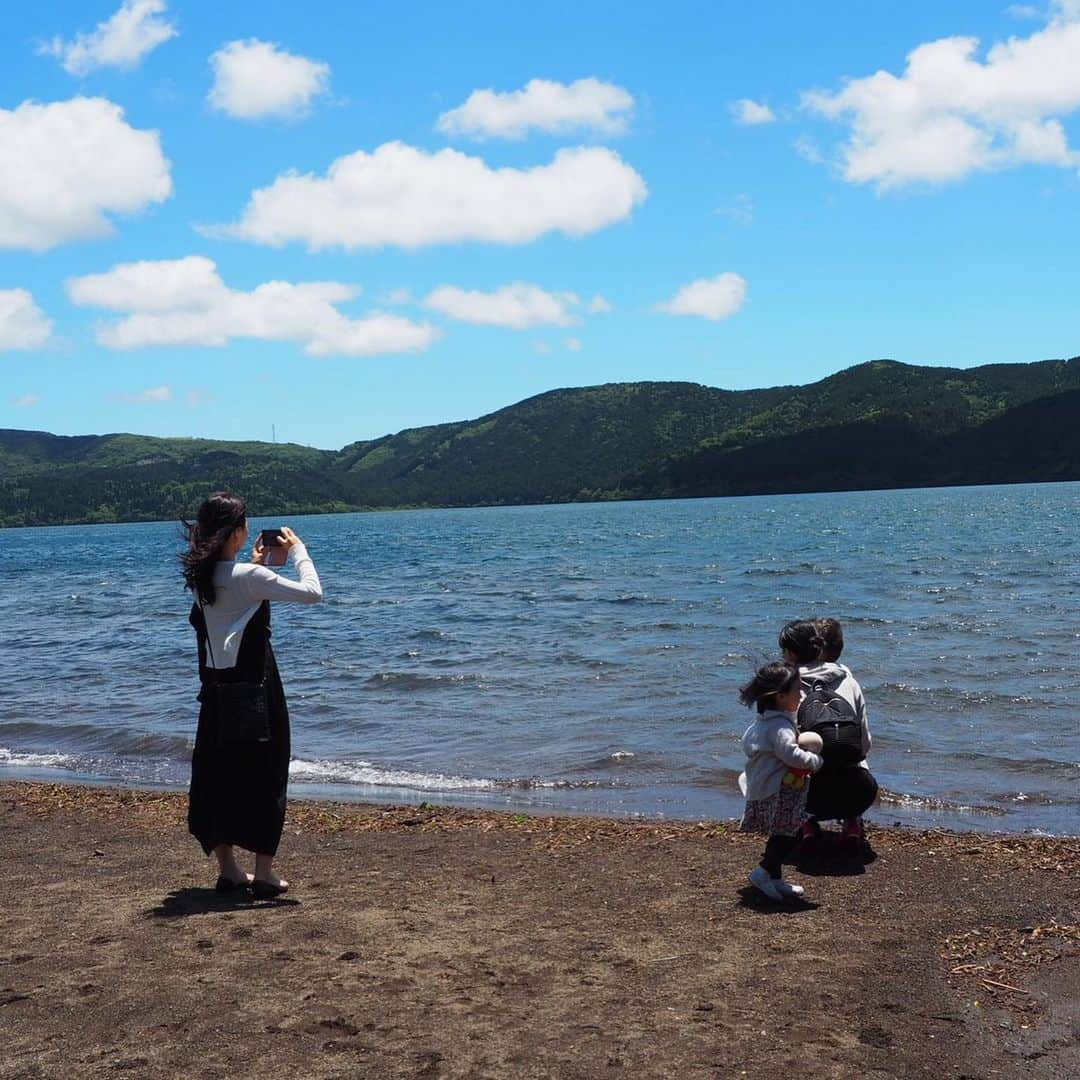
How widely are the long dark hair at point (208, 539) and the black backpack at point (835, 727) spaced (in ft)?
11.8

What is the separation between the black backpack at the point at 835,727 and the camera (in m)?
7.07

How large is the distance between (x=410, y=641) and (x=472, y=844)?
15899 mm

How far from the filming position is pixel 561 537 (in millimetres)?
81000

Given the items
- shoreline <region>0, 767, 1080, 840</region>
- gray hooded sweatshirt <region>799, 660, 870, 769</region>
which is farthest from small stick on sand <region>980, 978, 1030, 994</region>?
shoreline <region>0, 767, 1080, 840</region>

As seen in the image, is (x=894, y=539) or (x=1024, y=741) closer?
(x=1024, y=741)

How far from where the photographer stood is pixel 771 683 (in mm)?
6453

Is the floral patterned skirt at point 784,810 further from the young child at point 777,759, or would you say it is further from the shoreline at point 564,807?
Result: the shoreline at point 564,807

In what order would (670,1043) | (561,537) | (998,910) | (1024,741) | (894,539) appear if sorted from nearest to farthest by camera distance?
(670,1043), (998,910), (1024,741), (894,539), (561,537)

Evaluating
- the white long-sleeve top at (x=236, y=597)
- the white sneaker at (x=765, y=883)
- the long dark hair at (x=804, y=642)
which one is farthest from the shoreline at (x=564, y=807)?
the white long-sleeve top at (x=236, y=597)

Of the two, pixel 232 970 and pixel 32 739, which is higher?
pixel 232 970

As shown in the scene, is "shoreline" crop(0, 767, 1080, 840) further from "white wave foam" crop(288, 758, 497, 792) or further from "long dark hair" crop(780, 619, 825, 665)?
"long dark hair" crop(780, 619, 825, 665)

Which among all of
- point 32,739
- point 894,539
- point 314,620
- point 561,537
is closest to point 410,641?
point 314,620

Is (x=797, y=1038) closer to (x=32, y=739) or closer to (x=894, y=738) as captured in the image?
(x=894, y=738)

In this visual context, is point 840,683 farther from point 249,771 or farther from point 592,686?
point 592,686
